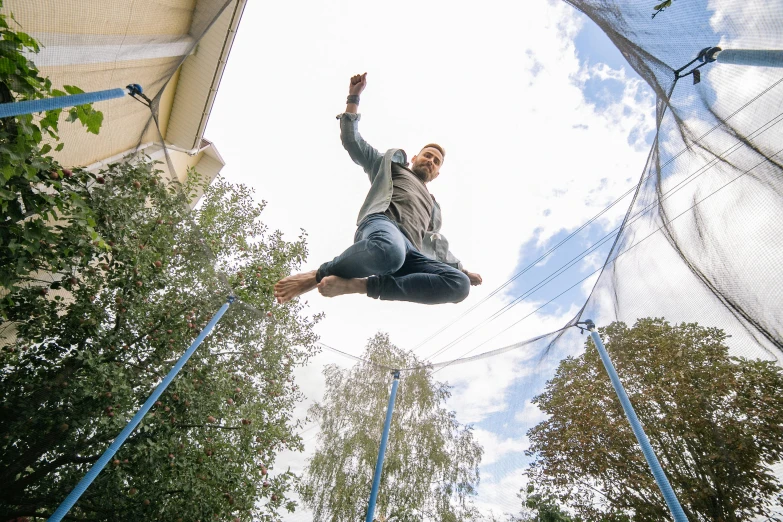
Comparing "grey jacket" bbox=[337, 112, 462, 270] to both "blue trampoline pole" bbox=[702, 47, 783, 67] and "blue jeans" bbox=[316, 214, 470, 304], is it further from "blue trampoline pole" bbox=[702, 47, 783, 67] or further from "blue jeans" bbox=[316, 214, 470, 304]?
"blue trampoline pole" bbox=[702, 47, 783, 67]

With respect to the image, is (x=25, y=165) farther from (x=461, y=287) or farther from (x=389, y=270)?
(x=461, y=287)

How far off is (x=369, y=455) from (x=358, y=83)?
6.08 metres

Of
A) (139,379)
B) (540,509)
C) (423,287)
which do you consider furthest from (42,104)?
(540,509)

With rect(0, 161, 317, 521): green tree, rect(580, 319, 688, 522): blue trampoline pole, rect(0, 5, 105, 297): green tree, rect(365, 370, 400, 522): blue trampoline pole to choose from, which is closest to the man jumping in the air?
rect(580, 319, 688, 522): blue trampoline pole

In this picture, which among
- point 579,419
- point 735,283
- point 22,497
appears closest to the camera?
point 735,283

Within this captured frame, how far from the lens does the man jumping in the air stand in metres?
1.53

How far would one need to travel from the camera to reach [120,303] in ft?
10.9

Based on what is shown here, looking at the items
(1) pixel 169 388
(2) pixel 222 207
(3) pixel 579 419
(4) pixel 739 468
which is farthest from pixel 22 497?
(4) pixel 739 468

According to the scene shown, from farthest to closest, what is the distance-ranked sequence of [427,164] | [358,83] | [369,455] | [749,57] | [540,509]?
[369,455] < [540,509] < [427,164] < [358,83] < [749,57]

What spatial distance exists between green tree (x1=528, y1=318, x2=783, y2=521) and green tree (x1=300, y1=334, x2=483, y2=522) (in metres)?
1.86

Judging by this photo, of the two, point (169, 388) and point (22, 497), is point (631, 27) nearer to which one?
point (169, 388)

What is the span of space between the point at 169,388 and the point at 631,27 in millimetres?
A: 3872

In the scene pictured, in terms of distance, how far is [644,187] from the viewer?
1.77m

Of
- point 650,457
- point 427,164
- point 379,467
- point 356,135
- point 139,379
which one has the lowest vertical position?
point 650,457
